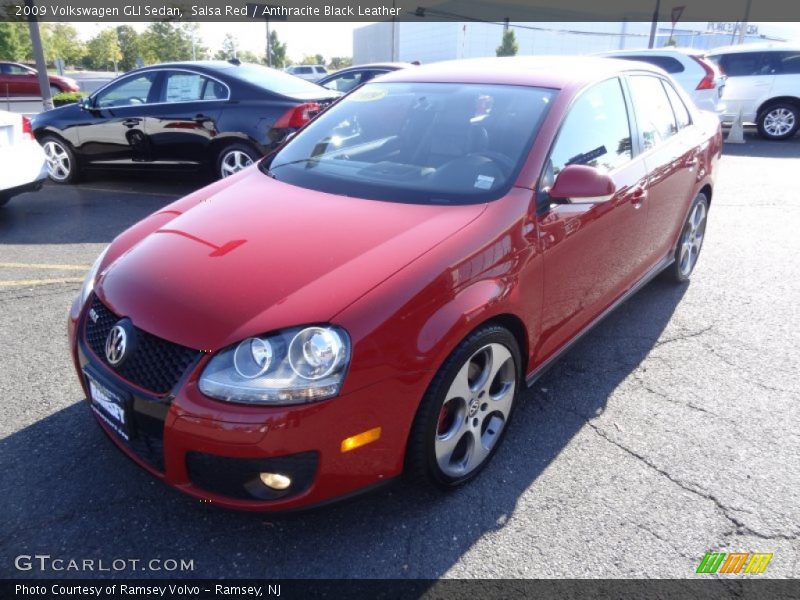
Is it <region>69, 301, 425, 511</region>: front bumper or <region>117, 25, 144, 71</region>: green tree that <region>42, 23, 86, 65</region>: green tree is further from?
<region>69, 301, 425, 511</region>: front bumper

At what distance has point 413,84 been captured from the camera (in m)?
3.54

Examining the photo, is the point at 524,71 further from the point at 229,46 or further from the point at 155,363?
the point at 229,46

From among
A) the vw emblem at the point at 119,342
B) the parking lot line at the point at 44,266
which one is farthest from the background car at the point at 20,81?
the vw emblem at the point at 119,342

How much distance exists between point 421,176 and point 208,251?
1065 mm

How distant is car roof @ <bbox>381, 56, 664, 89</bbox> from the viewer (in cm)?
319

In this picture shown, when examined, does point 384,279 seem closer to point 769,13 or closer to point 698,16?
point 769,13

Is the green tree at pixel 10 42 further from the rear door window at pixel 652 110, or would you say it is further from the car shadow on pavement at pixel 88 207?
the rear door window at pixel 652 110

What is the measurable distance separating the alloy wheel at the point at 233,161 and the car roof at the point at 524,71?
365cm

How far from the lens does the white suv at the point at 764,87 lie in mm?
12383

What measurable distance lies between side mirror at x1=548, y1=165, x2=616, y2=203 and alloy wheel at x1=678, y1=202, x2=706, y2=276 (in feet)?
7.24

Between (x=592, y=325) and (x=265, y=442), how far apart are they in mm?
2081

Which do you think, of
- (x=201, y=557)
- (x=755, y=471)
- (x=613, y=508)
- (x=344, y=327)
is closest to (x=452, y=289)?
(x=344, y=327)

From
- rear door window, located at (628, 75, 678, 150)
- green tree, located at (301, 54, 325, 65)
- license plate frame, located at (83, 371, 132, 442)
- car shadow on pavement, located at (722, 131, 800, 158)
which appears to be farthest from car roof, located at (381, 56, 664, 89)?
green tree, located at (301, 54, 325, 65)

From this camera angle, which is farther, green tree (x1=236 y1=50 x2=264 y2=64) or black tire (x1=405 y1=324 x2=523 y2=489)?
green tree (x1=236 y1=50 x2=264 y2=64)
